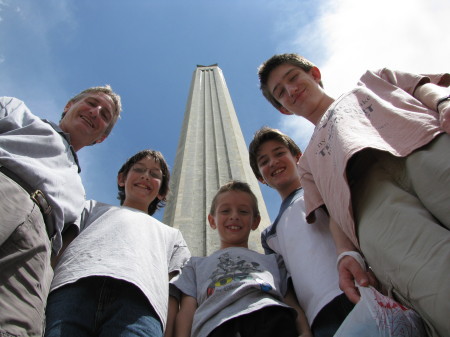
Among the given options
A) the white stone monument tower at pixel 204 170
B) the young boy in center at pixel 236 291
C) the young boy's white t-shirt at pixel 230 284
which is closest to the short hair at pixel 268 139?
the young boy in center at pixel 236 291

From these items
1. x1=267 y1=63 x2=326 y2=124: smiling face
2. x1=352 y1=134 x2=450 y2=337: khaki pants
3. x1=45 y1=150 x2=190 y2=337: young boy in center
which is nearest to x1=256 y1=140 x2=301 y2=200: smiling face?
x1=267 y1=63 x2=326 y2=124: smiling face

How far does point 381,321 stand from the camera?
1.07 meters

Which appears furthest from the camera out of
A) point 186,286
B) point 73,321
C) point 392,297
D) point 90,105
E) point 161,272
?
point 90,105

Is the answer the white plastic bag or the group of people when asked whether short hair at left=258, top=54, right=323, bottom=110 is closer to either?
the group of people

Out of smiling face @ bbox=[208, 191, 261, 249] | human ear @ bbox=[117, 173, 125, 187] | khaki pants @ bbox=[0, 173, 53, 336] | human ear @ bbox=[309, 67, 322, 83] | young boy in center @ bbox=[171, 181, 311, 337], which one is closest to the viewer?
khaki pants @ bbox=[0, 173, 53, 336]

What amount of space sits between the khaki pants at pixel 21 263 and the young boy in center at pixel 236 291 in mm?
675

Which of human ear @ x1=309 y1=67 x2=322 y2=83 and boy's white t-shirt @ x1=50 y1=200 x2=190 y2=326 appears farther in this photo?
human ear @ x1=309 y1=67 x2=322 y2=83

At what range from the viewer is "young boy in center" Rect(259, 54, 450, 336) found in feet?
3.59

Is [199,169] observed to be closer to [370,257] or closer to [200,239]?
[200,239]

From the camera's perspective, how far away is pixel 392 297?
1271 millimetres

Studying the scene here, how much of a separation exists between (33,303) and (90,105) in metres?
1.61

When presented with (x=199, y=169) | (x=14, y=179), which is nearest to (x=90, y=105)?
(x=14, y=179)

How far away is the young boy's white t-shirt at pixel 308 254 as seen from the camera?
5.26 ft

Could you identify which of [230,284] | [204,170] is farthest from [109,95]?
[204,170]
